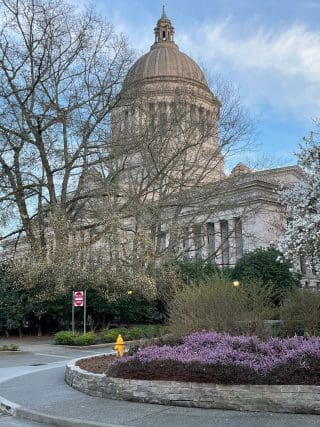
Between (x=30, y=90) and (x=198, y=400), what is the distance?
22.3m

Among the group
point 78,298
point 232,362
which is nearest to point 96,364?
point 232,362

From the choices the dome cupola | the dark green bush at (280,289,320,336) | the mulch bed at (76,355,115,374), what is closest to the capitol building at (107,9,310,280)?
the dark green bush at (280,289,320,336)

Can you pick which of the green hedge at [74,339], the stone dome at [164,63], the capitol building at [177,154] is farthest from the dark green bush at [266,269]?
the stone dome at [164,63]

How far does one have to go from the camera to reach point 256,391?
8266mm

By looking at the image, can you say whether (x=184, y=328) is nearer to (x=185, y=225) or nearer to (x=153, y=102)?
(x=185, y=225)

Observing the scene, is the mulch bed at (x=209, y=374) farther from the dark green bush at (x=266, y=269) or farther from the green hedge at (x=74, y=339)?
the dark green bush at (x=266, y=269)

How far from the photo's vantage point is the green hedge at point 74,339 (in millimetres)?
21953

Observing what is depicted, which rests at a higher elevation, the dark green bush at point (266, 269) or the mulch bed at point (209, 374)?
the dark green bush at point (266, 269)

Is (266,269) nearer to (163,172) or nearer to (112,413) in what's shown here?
(163,172)

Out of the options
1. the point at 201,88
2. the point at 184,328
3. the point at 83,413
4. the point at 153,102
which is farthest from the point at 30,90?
the point at 83,413

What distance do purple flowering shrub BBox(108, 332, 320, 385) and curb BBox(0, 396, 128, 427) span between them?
5.72 feet

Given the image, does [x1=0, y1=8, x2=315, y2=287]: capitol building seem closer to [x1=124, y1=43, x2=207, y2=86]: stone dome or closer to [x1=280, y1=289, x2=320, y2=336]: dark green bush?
[x1=280, y1=289, x2=320, y2=336]: dark green bush

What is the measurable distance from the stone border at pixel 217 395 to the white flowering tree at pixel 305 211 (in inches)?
150

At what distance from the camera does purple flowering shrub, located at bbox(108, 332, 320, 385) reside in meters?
8.45
